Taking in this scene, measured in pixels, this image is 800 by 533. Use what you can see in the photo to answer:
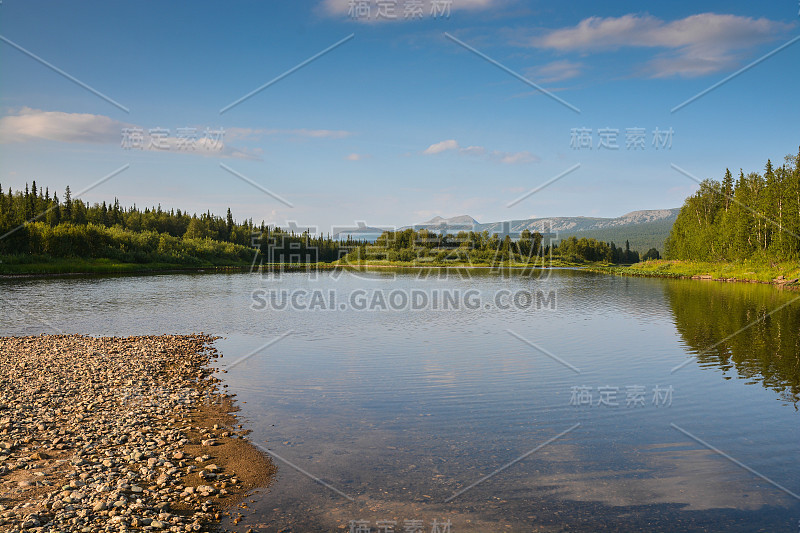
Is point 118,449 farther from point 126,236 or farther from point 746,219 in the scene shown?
point 126,236

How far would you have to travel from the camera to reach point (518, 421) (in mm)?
12523

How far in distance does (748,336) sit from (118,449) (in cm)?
2688

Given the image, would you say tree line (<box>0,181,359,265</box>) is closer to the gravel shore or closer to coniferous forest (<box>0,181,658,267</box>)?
coniferous forest (<box>0,181,658,267</box>)

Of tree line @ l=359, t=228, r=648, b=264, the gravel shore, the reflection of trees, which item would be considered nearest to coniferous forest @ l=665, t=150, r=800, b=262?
the reflection of trees

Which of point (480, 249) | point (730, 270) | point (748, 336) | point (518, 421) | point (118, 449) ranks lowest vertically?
point (518, 421)

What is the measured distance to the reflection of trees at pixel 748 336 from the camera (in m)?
17.4

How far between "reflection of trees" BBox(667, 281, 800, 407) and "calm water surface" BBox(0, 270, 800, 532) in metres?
0.15

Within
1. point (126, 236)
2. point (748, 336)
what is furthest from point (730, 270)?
point (126, 236)

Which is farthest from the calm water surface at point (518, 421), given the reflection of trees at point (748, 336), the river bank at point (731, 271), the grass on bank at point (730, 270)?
the grass on bank at point (730, 270)

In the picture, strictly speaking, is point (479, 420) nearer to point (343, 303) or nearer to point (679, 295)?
point (343, 303)

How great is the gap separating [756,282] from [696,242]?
27.6 metres

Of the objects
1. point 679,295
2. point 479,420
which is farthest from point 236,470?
point 679,295

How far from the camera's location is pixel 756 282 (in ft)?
210

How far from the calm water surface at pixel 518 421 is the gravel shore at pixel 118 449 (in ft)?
2.90
